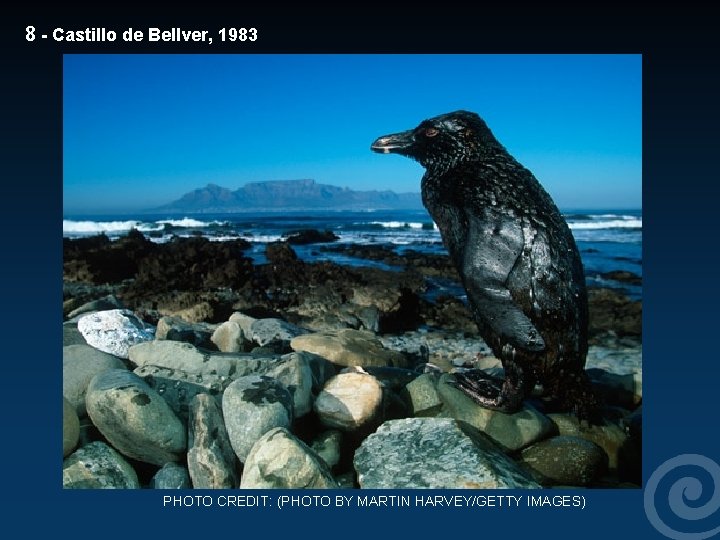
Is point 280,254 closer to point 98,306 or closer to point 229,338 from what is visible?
point 98,306

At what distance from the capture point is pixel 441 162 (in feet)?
11.2

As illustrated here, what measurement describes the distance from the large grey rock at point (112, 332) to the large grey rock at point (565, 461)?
320cm

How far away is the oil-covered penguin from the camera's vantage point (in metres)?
3.05

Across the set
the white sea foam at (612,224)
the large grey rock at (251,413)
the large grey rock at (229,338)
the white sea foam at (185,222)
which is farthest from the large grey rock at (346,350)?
the white sea foam at (612,224)

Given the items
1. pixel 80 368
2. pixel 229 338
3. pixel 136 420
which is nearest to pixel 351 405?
pixel 136 420

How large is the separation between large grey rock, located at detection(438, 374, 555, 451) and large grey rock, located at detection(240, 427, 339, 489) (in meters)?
0.98

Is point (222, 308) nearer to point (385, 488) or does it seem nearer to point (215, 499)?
point (215, 499)

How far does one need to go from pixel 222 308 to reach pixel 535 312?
442 cm

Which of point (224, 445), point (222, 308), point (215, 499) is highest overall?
point (222, 308)

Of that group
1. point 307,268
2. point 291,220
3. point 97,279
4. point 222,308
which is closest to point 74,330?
point 222,308

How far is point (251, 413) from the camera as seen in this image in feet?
10.4

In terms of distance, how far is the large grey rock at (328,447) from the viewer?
10.9 feet

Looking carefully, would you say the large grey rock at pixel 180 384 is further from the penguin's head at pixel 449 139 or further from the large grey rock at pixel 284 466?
the penguin's head at pixel 449 139

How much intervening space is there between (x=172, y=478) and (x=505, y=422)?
2101 millimetres
